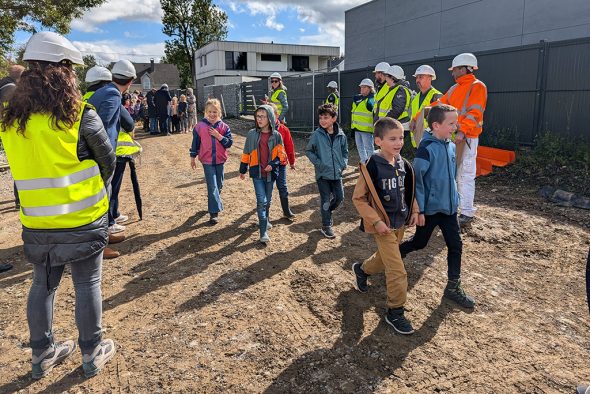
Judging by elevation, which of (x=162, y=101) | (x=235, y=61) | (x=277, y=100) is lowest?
(x=277, y=100)

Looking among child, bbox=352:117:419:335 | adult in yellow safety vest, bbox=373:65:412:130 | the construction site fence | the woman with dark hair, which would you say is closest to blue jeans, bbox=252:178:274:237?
child, bbox=352:117:419:335

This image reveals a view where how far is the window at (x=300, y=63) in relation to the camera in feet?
165

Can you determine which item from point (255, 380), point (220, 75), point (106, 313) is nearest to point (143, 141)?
point (106, 313)

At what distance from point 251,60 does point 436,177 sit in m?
45.6

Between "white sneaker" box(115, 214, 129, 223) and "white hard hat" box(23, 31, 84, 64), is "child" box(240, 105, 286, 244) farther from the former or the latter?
"white hard hat" box(23, 31, 84, 64)

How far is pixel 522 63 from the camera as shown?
9.35 metres

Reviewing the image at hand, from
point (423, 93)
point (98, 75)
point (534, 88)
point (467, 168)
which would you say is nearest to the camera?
point (98, 75)

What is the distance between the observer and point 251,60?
153ft

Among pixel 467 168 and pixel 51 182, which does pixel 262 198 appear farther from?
pixel 51 182

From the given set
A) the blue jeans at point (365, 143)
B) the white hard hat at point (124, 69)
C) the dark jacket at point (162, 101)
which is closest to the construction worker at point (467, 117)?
the blue jeans at point (365, 143)

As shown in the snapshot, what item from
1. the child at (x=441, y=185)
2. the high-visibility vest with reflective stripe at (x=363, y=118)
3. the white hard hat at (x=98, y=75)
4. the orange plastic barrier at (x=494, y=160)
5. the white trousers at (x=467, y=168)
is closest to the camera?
the child at (x=441, y=185)

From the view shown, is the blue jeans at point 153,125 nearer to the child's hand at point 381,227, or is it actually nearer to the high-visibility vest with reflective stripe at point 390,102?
the high-visibility vest with reflective stripe at point 390,102

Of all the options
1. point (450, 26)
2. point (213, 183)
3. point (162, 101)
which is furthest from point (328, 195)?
point (450, 26)

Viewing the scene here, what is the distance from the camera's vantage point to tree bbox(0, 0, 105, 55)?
1652cm
